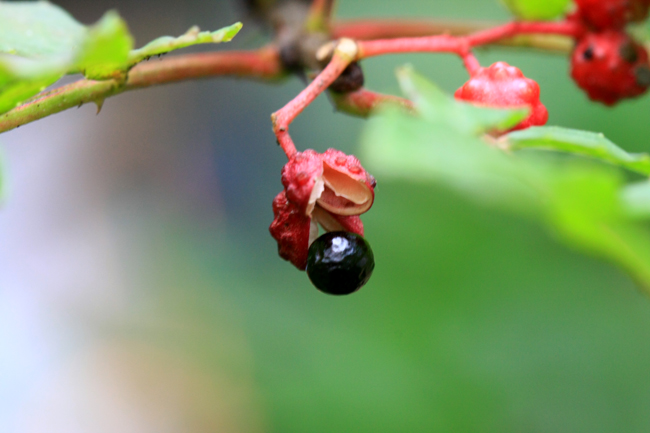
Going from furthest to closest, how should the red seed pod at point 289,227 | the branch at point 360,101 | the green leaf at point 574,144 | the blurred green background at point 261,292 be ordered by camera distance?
the blurred green background at point 261,292
the branch at point 360,101
the red seed pod at point 289,227
the green leaf at point 574,144

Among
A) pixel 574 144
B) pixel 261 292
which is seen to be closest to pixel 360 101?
pixel 574 144

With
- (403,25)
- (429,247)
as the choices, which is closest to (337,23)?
(403,25)

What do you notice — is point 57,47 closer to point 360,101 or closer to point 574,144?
point 360,101

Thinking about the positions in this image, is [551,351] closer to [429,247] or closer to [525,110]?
[429,247]

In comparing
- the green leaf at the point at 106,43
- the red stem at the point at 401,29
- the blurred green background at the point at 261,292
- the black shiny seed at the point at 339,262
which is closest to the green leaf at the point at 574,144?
the black shiny seed at the point at 339,262

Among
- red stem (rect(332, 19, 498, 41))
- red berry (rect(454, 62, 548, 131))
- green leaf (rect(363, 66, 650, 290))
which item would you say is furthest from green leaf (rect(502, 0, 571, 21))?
green leaf (rect(363, 66, 650, 290))

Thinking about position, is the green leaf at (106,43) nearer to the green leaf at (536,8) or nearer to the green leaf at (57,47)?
the green leaf at (57,47)
